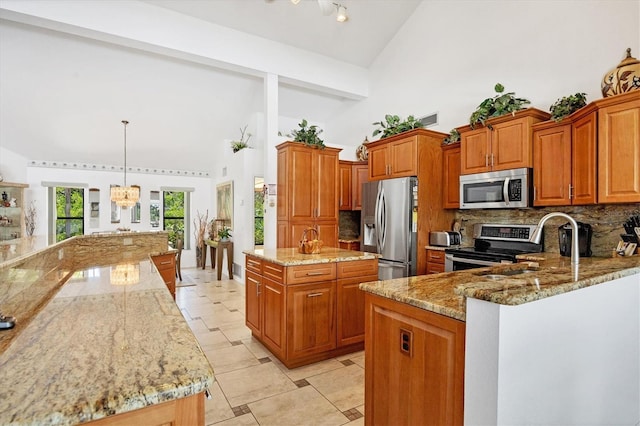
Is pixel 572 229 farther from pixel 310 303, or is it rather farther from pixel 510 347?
pixel 310 303

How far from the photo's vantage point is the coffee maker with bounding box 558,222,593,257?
288 centimetres

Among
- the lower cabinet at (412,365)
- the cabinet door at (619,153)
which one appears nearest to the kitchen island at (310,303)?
the lower cabinet at (412,365)

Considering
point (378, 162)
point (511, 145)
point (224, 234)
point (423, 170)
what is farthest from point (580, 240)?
point (224, 234)

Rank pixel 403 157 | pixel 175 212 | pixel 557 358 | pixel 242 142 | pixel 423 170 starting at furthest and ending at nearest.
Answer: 1. pixel 175 212
2. pixel 242 142
3. pixel 403 157
4. pixel 423 170
5. pixel 557 358

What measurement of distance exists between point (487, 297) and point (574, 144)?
2.64m

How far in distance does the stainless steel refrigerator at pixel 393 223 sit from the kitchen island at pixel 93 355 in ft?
10.2

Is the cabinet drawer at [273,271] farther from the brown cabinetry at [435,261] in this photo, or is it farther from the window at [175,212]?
the window at [175,212]

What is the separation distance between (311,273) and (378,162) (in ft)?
8.08

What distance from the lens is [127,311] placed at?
1.31 m

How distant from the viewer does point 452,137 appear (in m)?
4.27

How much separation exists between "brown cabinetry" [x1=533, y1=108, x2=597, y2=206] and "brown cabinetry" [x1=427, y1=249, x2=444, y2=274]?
3.87ft

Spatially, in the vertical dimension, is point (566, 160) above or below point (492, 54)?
below

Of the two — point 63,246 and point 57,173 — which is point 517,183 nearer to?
point 63,246

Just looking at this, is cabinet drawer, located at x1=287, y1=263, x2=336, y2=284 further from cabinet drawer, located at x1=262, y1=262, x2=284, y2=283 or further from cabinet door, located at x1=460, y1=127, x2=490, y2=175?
cabinet door, located at x1=460, y1=127, x2=490, y2=175
